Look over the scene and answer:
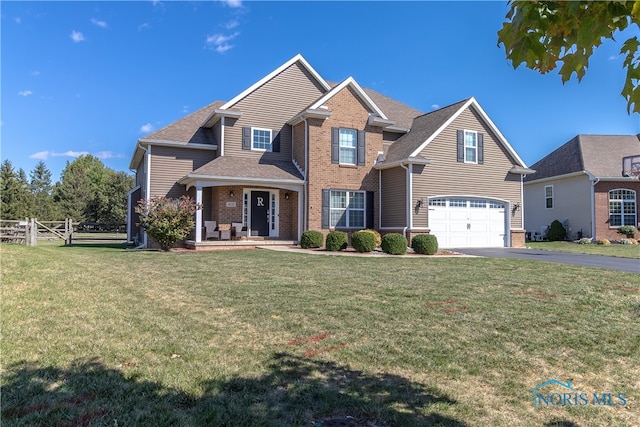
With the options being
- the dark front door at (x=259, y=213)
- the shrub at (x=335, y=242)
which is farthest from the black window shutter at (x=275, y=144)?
the shrub at (x=335, y=242)

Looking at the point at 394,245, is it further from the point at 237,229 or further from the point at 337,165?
the point at 237,229

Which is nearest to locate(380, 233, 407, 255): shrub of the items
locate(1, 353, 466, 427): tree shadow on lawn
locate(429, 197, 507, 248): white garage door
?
locate(429, 197, 507, 248): white garage door

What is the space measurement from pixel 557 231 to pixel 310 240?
1833 centimetres

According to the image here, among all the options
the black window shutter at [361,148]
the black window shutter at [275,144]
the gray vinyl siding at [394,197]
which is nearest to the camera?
the gray vinyl siding at [394,197]

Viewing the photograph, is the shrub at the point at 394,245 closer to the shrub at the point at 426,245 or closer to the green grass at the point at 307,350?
the shrub at the point at 426,245

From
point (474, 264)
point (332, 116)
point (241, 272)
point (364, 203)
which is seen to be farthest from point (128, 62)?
point (474, 264)

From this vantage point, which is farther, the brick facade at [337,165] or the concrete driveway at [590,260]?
the brick facade at [337,165]

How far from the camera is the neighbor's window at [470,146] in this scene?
20.0 meters

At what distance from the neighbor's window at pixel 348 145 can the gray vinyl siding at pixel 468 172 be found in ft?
10.3

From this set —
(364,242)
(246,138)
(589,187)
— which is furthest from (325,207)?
(589,187)

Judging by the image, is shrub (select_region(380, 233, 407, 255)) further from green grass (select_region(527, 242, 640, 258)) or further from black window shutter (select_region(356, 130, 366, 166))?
green grass (select_region(527, 242, 640, 258))

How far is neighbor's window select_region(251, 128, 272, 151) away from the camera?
1978 cm

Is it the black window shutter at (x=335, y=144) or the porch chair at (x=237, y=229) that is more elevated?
the black window shutter at (x=335, y=144)

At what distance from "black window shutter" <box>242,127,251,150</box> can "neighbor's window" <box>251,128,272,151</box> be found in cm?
17
